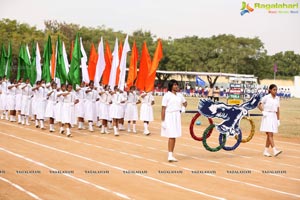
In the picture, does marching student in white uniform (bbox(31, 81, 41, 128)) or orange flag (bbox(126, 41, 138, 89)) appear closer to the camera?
orange flag (bbox(126, 41, 138, 89))

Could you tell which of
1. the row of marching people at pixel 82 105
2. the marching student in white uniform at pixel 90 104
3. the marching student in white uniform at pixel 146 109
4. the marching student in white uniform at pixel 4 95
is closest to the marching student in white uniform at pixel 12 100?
the marching student in white uniform at pixel 4 95

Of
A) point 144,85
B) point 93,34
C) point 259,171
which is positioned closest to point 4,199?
point 259,171

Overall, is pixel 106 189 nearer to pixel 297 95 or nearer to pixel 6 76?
pixel 6 76

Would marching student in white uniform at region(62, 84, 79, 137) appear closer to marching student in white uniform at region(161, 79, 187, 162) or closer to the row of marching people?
the row of marching people

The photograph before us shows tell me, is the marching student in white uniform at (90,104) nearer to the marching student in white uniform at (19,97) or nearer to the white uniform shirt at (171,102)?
the marching student in white uniform at (19,97)

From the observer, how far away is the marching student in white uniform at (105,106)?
69.3 feet

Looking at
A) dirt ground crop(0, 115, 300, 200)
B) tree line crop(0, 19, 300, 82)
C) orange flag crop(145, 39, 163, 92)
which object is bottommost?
dirt ground crop(0, 115, 300, 200)

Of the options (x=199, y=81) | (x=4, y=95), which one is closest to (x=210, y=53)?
(x=199, y=81)

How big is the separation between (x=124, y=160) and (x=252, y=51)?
76810mm

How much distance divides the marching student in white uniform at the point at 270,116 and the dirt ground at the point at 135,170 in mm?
490

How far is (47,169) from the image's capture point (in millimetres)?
11875

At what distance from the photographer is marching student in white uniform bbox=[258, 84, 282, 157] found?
1537 centimetres

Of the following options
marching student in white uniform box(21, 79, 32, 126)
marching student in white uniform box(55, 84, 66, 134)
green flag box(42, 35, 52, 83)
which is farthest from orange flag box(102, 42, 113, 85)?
marching student in white uniform box(21, 79, 32, 126)

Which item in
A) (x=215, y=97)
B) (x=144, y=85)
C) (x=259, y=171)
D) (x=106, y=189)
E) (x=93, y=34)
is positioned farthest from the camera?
(x=93, y=34)
